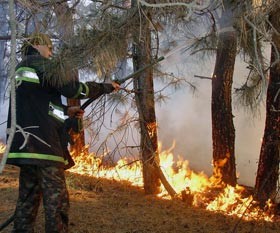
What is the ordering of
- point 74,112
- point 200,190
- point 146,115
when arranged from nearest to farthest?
point 74,112 < point 146,115 < point 200,190

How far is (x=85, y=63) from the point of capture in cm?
317

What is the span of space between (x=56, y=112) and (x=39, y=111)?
0.18 meters

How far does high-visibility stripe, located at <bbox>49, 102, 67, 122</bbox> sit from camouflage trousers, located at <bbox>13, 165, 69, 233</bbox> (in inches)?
19.4

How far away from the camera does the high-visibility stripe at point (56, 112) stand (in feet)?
11.8

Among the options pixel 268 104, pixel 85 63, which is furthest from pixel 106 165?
pixel 85 63

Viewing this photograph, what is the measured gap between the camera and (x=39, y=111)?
11.6 feet

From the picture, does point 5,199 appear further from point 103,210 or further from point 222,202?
point 222,202

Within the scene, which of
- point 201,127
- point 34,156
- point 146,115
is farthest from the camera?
point 201,127

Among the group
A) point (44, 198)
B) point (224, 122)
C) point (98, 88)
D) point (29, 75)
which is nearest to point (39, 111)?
point (29, 75)

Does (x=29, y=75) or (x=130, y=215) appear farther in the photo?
(x=130, y=215)

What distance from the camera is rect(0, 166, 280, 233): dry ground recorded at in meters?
4.61

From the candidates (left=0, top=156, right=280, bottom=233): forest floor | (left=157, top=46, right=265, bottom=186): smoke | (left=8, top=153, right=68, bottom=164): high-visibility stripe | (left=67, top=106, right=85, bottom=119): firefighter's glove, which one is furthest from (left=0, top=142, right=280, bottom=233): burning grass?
(left=157, top=46, right=265, bottom=186): smoke

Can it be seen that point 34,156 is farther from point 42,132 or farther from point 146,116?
point 146,116

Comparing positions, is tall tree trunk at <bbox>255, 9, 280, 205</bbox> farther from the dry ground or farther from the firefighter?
the firefighter
